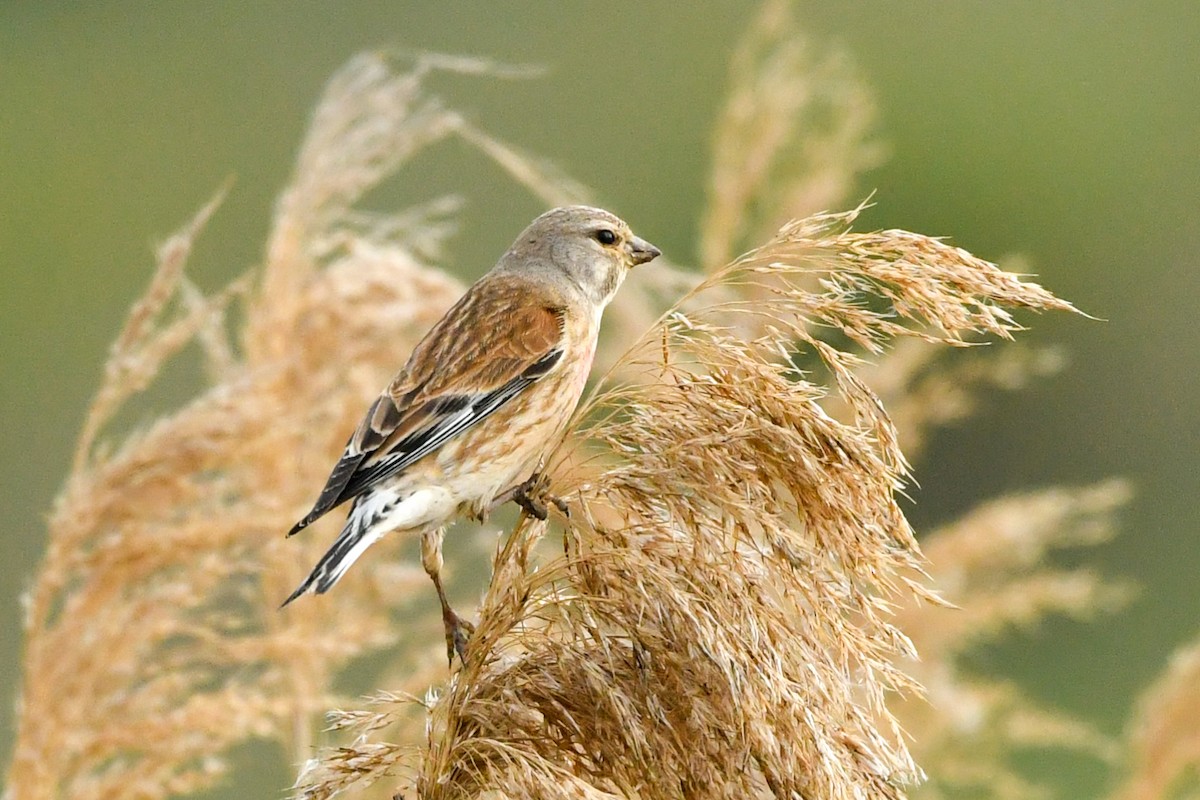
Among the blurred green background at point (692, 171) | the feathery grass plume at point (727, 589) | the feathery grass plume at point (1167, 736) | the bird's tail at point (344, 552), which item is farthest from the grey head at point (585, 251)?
the blurred green background at point (692, 171)

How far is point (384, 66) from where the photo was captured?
4.61 meters

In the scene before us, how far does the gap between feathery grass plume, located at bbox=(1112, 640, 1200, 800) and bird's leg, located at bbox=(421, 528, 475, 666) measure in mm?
1995

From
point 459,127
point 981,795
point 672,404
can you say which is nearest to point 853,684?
point 672,404

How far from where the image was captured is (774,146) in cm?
526

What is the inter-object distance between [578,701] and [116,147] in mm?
17697

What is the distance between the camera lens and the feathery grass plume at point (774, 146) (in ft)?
17.3

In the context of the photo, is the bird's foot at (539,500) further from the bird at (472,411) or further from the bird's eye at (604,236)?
the bird's eye at (604,236)

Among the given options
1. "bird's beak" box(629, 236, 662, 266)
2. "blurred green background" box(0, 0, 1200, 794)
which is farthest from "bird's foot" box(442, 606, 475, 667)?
"blurred green background" box(0, 0, 1200, 794)

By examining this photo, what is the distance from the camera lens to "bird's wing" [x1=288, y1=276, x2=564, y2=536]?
353 centimetres

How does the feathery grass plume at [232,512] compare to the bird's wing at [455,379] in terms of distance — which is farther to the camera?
the feathery grass plume at [232,512]

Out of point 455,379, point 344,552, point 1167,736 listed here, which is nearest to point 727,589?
point 344,552

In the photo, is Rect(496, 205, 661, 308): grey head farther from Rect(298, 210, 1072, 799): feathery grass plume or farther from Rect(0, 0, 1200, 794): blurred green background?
Rect(0, 0, 1200, 794): blurred green background

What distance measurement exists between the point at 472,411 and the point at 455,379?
9 centimetres

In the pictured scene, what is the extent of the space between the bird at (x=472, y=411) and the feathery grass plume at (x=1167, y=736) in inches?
69.5
